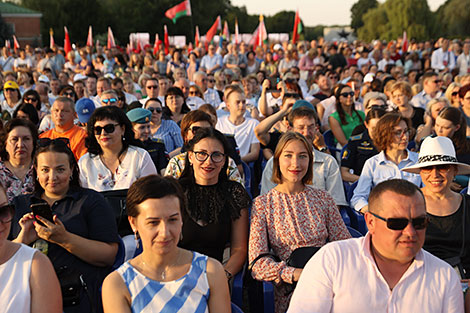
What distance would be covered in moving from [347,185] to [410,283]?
3.15m

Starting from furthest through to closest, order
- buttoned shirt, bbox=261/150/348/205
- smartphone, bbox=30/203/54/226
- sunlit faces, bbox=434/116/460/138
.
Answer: sunlit faces, bbox=434/116/460/138 → buttoned shirt, bbox=261/150/348/205 → smartphone, bbox=30/203/54/226

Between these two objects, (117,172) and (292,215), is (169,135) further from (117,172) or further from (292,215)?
(292,215)

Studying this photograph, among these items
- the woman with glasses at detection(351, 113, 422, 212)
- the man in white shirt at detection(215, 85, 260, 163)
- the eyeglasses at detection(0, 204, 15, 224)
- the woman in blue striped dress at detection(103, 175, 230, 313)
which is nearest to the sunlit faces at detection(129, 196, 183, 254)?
the woman in blue striped dress at detection(103, 175, 230, 313)

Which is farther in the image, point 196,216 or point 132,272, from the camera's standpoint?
point 196,216

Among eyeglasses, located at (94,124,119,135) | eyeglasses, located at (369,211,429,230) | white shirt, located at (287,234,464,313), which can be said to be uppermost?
eyeglasses, located at (94,124,119,135)

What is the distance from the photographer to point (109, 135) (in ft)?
Result: 15.3

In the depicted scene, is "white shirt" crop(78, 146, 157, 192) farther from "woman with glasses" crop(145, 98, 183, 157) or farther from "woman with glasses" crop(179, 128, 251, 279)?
"woman with glasses" crop(145, 98, 183, 157)

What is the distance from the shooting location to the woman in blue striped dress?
102 inches

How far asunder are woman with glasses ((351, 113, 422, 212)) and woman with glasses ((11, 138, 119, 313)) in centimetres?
237

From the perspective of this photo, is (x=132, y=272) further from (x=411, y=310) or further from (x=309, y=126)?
(x=309, y=126)

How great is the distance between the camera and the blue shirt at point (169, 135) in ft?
22.4

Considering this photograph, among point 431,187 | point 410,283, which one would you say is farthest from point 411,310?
point 431,187

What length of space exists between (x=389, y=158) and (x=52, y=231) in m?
3.18

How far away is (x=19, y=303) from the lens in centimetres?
259
